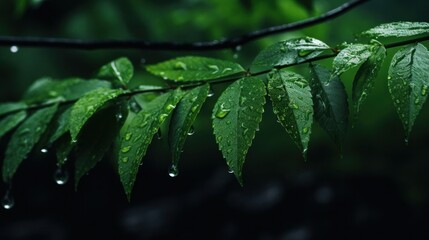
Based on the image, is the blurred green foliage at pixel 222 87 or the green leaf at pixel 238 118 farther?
the blurred green foliage at pixel 222 87

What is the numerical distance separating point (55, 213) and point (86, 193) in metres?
0.35

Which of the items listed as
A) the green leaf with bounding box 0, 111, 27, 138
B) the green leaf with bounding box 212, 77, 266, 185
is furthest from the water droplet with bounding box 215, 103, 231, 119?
the green leaf with bounding box 0, 111, 27, 138

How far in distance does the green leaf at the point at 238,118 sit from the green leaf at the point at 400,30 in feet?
0.54

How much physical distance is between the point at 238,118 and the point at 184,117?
0.08 m

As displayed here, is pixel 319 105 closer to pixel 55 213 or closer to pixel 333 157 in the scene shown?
pixel 333 157

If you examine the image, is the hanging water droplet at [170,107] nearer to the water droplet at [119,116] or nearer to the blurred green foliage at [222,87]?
the water droplet at [119,116]

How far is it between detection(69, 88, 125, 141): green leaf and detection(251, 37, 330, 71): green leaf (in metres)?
0.23

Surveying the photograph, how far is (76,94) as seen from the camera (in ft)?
3.29

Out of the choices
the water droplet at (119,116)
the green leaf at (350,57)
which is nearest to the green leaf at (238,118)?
the green leaf at (350,57)

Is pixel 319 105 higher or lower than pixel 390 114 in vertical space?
higher

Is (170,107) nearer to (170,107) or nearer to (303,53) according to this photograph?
(170,107)

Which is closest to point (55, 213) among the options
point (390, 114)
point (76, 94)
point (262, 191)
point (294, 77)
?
point (262, 191)

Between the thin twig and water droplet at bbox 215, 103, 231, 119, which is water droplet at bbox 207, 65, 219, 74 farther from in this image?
the thin twig

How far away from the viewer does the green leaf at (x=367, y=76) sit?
2.18 feet
